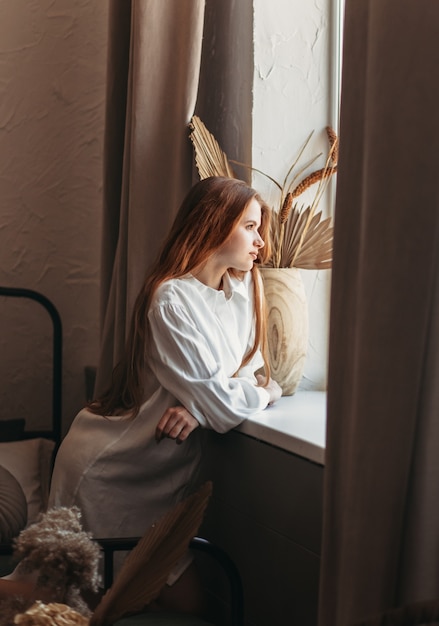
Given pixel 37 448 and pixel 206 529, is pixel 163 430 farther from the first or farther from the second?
pixel 37 448

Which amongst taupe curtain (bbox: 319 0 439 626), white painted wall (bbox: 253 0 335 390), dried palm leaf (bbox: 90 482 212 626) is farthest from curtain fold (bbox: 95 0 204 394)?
dried palm leaf (bbox: 90 482 212 626)

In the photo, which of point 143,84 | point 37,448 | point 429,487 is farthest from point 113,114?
point 429,487

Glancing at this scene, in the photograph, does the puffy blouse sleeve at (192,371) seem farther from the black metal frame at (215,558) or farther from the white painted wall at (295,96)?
the white painted wall at (295,96)

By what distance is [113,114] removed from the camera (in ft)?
6.76

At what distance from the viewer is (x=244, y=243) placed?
161 centimetres

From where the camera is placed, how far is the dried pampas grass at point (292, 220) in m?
1.75

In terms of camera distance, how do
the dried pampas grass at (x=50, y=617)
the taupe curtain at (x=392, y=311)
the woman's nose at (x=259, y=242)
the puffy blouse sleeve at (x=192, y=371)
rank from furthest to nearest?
the woman's nose at (x=259, y=242), the puffy blouse sleeve at (x=192, y=371), the taupe curtain at (x=392, y=311), the dried pampas grass at (x=50, y=617)

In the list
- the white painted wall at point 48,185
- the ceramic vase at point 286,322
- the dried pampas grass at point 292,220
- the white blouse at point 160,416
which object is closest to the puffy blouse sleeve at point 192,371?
the white blouse at point 160,416

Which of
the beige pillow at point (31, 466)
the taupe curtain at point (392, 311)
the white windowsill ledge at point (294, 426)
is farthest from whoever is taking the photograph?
the beige pillow at point (31, 466)

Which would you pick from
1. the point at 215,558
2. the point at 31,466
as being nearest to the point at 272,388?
the point at 215,558

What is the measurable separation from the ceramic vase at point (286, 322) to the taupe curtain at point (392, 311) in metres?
0.68

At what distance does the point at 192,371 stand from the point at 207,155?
518 mm

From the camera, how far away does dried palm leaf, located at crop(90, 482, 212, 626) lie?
0.72m

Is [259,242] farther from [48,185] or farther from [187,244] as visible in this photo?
[48,185]
